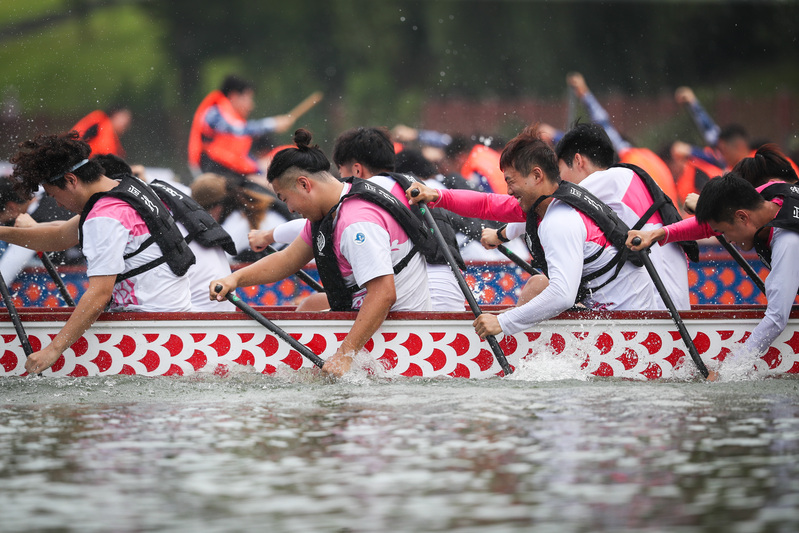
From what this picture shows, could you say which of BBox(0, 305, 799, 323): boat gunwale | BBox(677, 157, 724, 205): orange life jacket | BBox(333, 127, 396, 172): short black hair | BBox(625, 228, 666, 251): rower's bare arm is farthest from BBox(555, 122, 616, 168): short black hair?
BBox(677, 157, 724, 205): orange life jacket

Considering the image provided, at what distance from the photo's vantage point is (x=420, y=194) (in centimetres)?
536

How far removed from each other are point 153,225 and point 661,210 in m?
2.60

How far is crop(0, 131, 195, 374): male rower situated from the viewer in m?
5.14

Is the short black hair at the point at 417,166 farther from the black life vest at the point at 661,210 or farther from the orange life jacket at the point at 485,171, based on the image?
the black life vest at the point at 661,210

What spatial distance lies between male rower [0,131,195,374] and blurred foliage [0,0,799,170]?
24.0 feet

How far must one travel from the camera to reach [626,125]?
13.6 metres

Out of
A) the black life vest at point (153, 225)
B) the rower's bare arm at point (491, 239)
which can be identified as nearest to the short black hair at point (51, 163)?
the black life vest at point (153, 225)

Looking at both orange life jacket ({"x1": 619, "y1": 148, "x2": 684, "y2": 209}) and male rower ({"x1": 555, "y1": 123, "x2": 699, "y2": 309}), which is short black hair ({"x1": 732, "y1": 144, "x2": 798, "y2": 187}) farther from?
orange life jacket ({"x1": 619, "y1": 148, "x2": 684, "y2": 209})

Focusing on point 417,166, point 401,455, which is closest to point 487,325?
point 401,455

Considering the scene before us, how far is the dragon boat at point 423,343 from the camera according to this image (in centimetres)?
521

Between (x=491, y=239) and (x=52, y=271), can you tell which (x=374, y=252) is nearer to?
(x=491, y=239)

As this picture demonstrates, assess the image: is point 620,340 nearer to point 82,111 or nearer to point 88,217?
point 88,217

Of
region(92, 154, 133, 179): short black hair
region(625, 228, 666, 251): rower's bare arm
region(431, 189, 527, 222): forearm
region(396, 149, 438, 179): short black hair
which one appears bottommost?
region(625, 228, 666, 251): rower's bare arm

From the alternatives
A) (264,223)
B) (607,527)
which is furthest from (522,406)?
(264,223)
